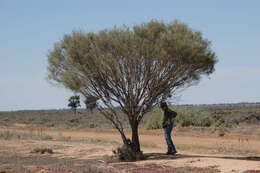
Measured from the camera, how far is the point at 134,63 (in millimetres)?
19969

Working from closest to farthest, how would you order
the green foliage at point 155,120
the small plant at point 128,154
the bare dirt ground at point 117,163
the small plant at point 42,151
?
the bare dirt ground at point 117,163 < the small plant at point 128,154 < the small plant at point 42,151 < the green foliage at point 155,120

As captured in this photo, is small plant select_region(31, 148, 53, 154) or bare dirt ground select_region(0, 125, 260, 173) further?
small plant select_region(31, 148, 53, 154)

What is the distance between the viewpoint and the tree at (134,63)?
1970 cm

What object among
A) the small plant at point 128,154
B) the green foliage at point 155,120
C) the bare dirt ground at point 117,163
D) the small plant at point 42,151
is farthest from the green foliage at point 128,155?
the green foliage at point 155,120

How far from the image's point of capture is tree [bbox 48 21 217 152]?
64.6ft

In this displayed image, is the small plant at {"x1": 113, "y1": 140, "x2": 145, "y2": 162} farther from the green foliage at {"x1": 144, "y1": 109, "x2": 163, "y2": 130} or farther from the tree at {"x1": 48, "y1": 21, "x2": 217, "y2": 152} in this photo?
the green foliage at {"x1": 144, "y1": 109, "x2": 163, "y2": 130}

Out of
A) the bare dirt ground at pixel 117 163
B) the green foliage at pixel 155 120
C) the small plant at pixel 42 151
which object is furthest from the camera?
the green foliage at pixel 155 120

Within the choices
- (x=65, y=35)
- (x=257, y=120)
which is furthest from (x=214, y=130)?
(x=65, y=35)

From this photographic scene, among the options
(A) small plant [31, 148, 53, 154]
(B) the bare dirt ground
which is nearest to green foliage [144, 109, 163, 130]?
(B) the bare dirt ground

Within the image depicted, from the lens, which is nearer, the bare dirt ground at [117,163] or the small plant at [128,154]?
the bare dirt ground at [117,163]

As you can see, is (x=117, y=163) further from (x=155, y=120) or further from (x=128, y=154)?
(x=155, y=120)

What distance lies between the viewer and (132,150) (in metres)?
20.8

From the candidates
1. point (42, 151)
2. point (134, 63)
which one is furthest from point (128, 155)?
point (42, 151)

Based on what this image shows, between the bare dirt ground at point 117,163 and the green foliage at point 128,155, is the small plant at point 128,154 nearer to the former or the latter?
the green foliage at point 128,155
